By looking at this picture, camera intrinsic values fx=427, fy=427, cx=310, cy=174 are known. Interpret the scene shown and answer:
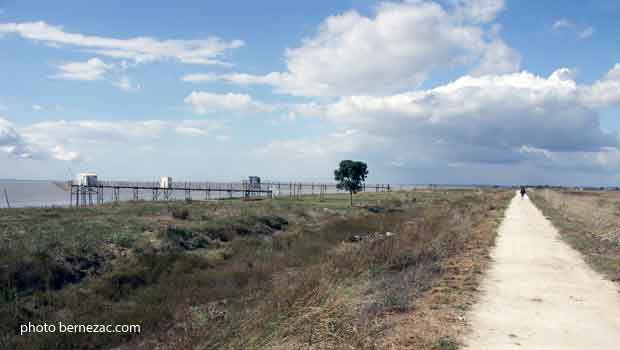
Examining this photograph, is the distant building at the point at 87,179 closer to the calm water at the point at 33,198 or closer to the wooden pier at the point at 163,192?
the wooden pier at the point at 163,192

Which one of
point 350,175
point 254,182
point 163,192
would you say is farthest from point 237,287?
point 254,182

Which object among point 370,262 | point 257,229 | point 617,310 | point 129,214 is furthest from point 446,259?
point 129,214

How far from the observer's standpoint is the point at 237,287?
559 inches

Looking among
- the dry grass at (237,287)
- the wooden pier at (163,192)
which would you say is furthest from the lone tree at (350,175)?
the dry grass at (237,287)

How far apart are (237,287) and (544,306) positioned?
29.9 ft

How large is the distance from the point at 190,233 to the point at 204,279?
885 centimetres

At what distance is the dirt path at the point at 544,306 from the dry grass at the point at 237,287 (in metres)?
0.56

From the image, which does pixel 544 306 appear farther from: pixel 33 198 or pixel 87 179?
pixel 33 198

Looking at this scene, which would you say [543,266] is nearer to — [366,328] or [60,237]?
[366,328]

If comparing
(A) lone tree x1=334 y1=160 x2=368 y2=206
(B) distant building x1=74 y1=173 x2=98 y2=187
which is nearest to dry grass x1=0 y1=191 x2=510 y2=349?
(A) lone tree x1=334 y1=160 x2=368 y2=206

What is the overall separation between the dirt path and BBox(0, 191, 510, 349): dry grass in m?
0.56

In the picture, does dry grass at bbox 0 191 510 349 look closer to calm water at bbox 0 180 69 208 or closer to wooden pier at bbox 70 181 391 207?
wooden pier at bbox 70 181 391 207

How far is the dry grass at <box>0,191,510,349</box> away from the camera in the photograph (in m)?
7.51

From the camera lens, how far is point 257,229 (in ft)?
94.9
